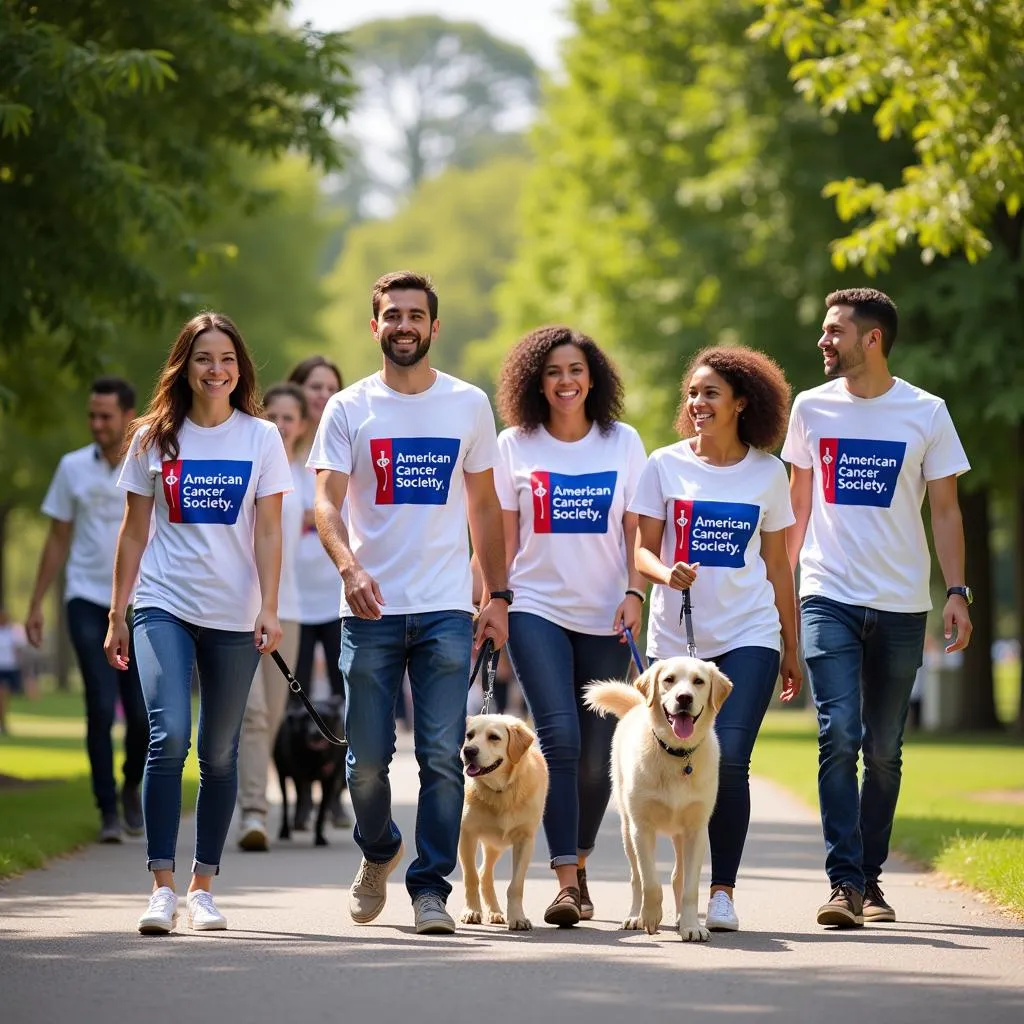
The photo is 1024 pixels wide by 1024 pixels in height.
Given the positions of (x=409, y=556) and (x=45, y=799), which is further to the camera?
(x=45, y=799)

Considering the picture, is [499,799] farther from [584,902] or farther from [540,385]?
[540,385]

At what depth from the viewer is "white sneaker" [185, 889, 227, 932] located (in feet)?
25.5

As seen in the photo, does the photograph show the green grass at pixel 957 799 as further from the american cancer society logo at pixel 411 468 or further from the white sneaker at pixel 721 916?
the american cancer society logo at pixel 411 468

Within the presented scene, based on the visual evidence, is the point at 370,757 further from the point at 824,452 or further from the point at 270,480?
the point at 824,452

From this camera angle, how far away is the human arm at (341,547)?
7.56 meters

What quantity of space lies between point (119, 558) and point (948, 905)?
3.84 metres

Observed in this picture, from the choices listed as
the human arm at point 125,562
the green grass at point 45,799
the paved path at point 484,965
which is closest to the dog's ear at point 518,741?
the paved path at point 484,965

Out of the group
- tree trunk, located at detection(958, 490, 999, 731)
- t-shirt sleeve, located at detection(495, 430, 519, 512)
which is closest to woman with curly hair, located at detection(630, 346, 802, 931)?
t-shirt sleeve, located at detection(495, 430, 519, 512)

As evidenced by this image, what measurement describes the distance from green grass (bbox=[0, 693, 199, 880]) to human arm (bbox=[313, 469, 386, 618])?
3.00 meters

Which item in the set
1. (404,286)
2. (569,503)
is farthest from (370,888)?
(404,286)

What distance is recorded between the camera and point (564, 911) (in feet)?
26.3

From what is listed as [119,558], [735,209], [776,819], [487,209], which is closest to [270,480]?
[119,558]

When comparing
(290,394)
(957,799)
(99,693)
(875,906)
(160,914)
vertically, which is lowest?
(957,799)

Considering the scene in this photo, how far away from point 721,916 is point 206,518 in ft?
8.20
